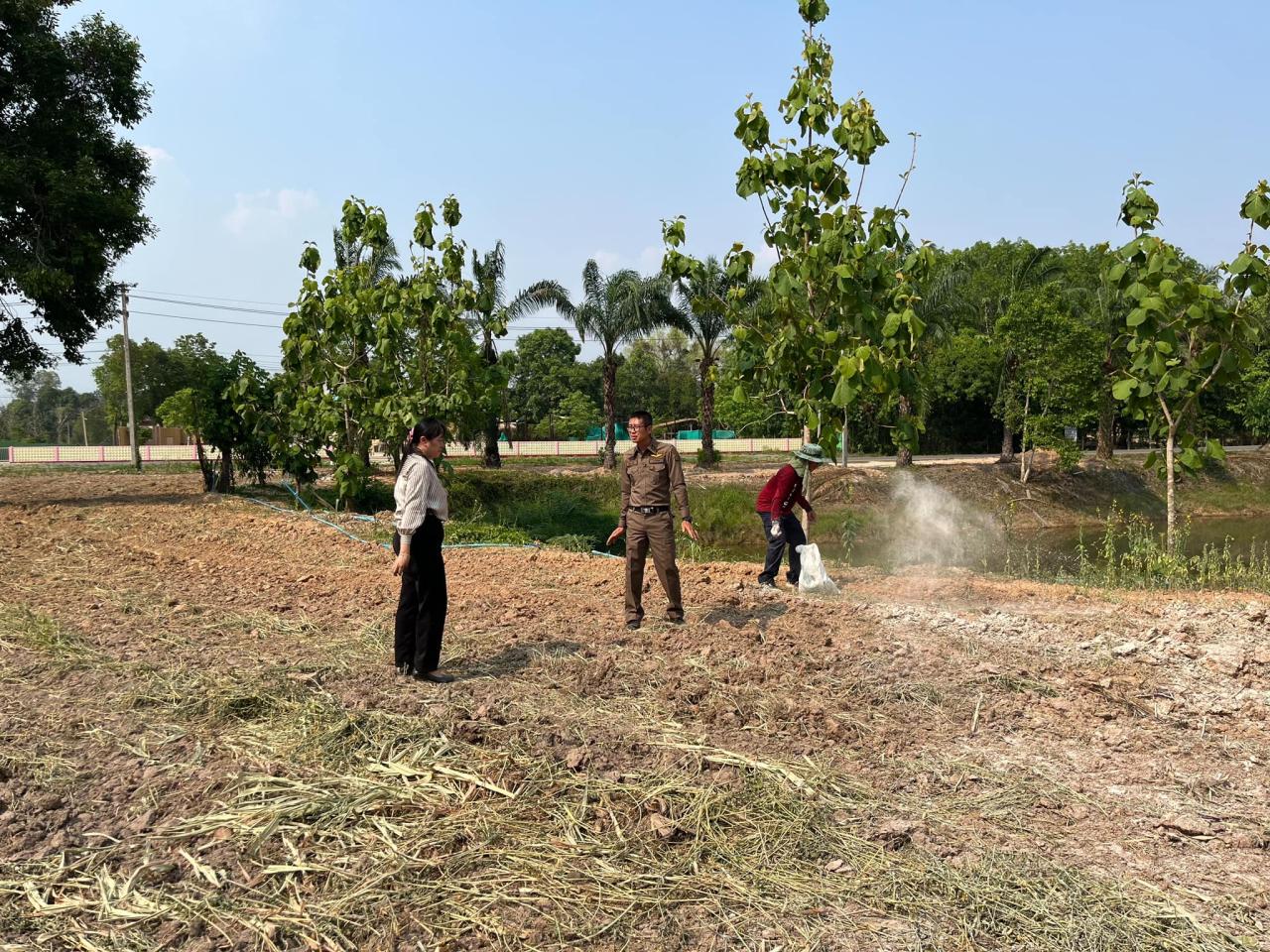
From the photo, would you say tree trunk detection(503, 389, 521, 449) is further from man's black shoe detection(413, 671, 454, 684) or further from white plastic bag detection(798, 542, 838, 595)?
man's black shoe detection(413, 671, 454, 684)

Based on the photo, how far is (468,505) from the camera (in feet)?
67.9

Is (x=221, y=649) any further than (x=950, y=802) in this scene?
Yes

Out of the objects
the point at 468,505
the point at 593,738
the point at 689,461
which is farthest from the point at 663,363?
the point at 593,738

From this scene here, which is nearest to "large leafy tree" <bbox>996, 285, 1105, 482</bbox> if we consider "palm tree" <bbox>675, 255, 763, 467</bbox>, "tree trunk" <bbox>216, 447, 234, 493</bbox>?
"palm tree" <bbox>675, 255, 763, 467</bbox>

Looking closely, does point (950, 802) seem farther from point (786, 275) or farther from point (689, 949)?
point (786, 275)

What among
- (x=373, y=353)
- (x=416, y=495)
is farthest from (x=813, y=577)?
(x=373, y=353)

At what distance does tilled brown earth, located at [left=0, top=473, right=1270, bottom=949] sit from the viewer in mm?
3332

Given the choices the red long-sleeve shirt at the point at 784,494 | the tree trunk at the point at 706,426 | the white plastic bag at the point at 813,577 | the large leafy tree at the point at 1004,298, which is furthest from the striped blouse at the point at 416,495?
the large leafy tree at the point at 1004,298

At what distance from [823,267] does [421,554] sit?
515cm

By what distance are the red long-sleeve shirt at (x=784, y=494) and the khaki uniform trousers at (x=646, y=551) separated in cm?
167

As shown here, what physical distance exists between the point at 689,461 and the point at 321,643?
1158 inches

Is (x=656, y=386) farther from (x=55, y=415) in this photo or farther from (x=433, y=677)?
(x=55, y=415)

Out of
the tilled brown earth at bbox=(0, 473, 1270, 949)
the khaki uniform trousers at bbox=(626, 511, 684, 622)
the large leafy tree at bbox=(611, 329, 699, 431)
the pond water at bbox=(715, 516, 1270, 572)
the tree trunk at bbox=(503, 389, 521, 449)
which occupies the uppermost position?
the large leafy tree at bbox=(611, 329, 699, 431)

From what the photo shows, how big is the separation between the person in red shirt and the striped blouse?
3.72 meters
